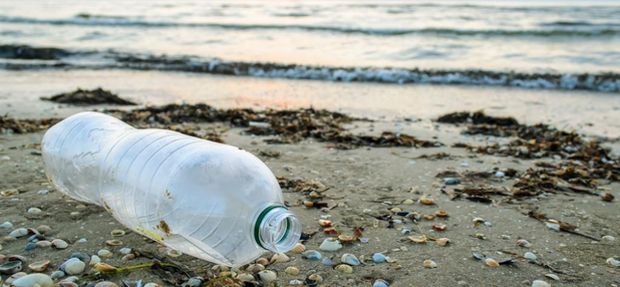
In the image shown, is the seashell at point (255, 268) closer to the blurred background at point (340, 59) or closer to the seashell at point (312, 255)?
the seashell at point (312, 255)

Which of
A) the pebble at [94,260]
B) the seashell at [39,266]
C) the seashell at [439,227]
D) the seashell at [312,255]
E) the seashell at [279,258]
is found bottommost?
the seashell at [439,227]

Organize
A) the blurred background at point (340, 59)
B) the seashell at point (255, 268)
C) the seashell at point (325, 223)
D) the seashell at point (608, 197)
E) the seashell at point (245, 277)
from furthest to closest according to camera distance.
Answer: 1. the blurred background at point (340, 59)
2. the seashell at point (608, 197)
3. the seashell at point (325, 223)
4. the seashell at point (255, 268)
5. the seashell at point (245, 277)

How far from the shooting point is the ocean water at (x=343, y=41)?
11734 mm

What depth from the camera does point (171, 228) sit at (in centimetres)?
224

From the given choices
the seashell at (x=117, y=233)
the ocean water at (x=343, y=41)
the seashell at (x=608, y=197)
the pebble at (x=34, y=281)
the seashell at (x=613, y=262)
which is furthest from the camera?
the ocean water at (x=343, y=41)

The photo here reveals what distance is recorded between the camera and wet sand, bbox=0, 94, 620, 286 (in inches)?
99.9

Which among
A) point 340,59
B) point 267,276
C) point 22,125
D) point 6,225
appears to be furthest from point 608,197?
point 340,59

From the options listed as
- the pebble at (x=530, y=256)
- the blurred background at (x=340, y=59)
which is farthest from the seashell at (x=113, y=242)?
the blurred background at (x=340, y=59)

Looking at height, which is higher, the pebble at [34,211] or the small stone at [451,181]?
the pebble at [34,211]

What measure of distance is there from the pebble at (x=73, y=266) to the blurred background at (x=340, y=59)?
500cm

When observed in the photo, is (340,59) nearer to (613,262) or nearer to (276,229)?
(613,262)

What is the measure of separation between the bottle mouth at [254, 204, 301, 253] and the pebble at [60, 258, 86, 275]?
933 millimetres

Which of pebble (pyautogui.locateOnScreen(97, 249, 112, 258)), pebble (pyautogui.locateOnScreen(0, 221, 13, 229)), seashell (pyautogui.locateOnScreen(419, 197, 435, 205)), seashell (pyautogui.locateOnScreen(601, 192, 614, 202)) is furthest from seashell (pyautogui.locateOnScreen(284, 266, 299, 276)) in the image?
seashell (pyautogui.locateOnScreen(601, 192, 614, 202))

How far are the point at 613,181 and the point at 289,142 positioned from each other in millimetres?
2788
